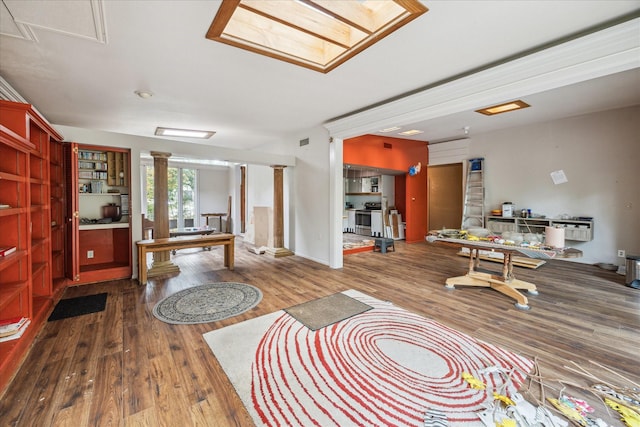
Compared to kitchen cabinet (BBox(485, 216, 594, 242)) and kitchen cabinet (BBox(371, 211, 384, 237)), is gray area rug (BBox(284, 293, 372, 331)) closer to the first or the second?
kitchen cabinet (BBox(485, 216, 594, 242))

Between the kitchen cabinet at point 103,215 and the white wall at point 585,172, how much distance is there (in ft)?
A: 25.5

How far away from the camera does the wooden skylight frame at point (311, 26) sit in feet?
6.53

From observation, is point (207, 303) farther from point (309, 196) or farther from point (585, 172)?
point (585, 172)

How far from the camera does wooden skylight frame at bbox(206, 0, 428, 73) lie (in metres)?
1.99

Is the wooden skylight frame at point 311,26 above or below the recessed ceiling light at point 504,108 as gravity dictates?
below

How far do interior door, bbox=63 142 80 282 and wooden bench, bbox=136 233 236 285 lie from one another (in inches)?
30.1

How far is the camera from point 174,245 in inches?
164

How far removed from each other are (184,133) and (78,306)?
13.3 feet

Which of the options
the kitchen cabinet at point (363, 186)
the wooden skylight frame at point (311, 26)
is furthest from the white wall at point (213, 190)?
the wooden skylight frame at point (311, 26)

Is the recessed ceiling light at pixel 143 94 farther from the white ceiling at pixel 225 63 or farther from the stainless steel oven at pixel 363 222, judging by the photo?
the stainless steel oven at pixel 363 222

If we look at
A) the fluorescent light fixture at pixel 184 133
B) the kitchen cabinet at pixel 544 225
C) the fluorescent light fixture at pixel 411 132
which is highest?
the fluorescent light fixture at pixel 411 132

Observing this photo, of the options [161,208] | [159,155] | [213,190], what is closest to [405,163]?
[159,155]

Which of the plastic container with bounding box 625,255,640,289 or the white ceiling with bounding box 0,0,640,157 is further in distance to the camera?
the plastic container with bounding box 625,255,640,289

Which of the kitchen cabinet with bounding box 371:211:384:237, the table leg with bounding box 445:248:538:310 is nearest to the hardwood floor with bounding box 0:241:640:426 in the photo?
the table leg with bounding box 445:248:538:310
